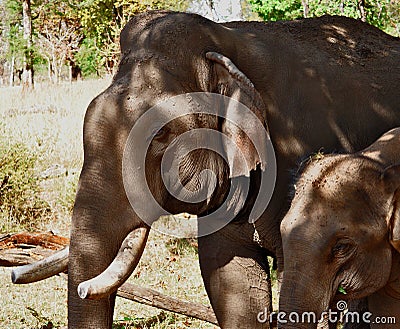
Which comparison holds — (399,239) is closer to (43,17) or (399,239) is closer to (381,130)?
(381,130)

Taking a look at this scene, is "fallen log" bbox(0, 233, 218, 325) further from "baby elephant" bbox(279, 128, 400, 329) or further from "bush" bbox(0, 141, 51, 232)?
"baby elephant" bbox(279, 128, 400, 329)

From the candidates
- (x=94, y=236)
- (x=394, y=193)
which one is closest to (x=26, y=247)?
(x=94, y=236)

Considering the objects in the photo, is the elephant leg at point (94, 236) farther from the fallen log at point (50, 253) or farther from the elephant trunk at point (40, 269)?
the fallen log at point (50, 253)

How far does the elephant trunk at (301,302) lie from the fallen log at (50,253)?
8.42 feet

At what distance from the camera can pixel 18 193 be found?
9.45 m

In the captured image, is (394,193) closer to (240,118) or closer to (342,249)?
(342,249)

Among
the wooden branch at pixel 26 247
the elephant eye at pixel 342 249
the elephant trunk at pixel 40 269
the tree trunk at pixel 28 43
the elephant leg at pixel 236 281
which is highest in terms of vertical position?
the elephant eye at pixel 342 249

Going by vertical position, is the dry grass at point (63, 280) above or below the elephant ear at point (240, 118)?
below

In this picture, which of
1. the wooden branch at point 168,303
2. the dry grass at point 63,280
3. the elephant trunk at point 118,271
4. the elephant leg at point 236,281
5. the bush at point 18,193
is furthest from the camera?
the bush at point 18,193

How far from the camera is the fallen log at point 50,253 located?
6.23m

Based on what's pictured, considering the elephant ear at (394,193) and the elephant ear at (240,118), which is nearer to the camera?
the elephant ear at (394,193)

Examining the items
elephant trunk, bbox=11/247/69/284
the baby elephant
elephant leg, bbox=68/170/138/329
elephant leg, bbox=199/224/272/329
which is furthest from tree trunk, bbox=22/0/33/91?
the baby elephant

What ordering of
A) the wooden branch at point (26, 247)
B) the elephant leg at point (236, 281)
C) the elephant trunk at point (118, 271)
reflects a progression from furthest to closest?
the wooden branch at point (26, 247), the elephant leg at point (236, 281), the elephant trunk at point (118, 271)

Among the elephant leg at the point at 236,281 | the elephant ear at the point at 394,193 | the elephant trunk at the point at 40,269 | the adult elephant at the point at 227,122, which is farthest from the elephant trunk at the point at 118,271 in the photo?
the elephant ear at the point at 394,193
